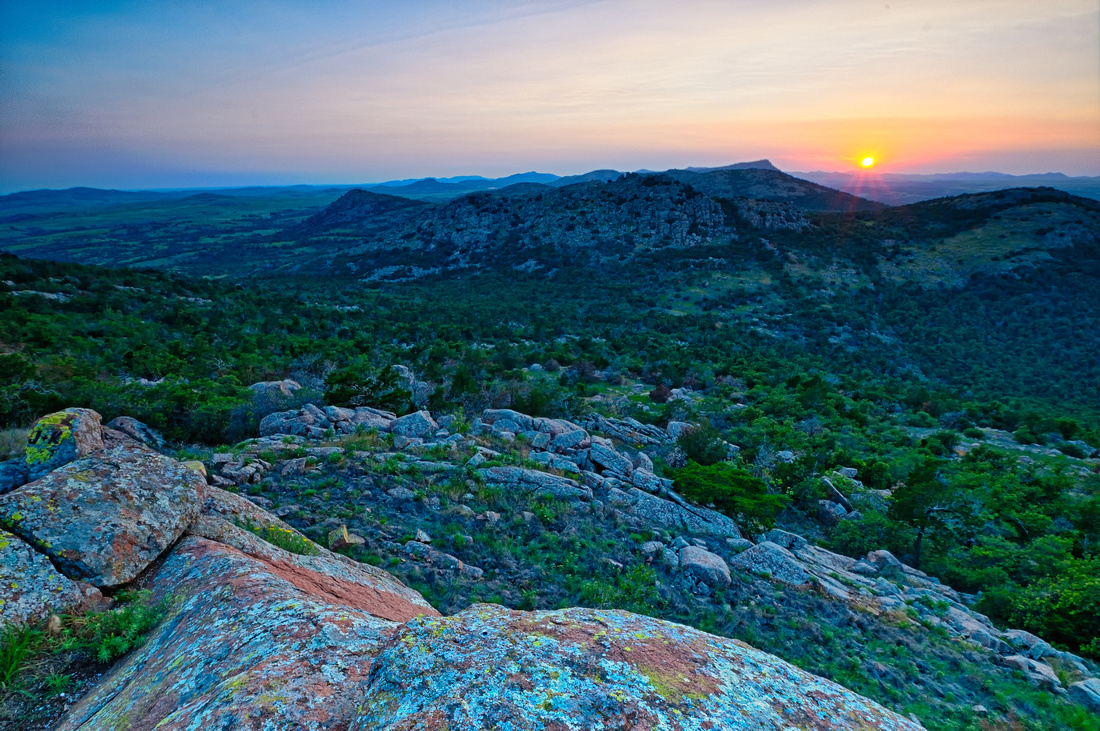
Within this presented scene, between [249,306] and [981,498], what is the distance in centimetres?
4886

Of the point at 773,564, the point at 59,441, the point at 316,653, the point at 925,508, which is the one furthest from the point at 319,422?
the point at 925,508

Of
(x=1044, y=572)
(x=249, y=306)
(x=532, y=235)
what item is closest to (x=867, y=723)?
(x=1044, y=572)

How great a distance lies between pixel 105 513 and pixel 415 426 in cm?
932

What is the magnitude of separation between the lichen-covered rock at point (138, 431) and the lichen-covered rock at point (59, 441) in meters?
5.39

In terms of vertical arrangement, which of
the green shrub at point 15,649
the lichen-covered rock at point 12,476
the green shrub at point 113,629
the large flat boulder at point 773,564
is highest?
the lichen-covered rock at point 12,476

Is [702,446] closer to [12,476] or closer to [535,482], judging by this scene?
[535,482]

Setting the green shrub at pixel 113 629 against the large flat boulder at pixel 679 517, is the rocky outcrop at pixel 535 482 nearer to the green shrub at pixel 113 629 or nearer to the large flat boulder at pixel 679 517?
the large flat boulder at pixel 679 517

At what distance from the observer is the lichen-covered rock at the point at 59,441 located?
6.17m

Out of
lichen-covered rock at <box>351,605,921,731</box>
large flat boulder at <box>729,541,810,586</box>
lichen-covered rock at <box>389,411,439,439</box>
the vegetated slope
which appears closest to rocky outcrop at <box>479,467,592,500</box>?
the vegetated slope

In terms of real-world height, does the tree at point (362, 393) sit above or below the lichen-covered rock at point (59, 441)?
below

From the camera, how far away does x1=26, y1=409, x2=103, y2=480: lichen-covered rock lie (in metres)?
6.17

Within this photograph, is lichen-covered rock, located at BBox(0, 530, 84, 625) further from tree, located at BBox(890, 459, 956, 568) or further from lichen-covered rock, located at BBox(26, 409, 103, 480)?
tree, located at BBox(890, 459, 956, 568)

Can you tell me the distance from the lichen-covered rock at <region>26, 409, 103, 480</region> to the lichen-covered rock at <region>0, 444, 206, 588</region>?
637mm

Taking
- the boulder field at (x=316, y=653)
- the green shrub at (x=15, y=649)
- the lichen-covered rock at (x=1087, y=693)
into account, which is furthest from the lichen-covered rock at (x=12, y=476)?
the lichen-covered rock at (x=1087, y=693)
